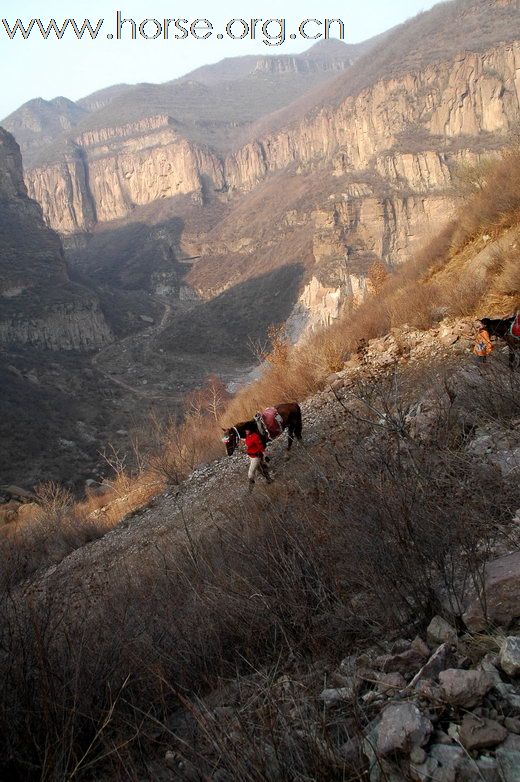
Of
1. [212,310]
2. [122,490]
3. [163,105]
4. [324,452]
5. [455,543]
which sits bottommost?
[212,310]

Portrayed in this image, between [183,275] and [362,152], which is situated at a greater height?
[362,152]

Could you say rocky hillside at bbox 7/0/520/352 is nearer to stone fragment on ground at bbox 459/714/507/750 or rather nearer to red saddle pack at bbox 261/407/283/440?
red saddle pack at bbox 261/407/283/440

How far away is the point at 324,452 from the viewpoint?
5066mm

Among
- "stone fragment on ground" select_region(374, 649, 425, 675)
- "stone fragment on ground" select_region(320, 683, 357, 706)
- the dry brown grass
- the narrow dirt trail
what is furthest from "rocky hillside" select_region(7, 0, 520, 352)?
"stone fragment on ground" select_region(320, 683, 357, 706)

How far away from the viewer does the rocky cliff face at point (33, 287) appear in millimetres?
56969

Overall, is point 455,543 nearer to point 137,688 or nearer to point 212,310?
point 137,688

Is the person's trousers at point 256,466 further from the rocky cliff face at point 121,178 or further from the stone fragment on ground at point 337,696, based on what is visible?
the rocky cliff face at point 121,178

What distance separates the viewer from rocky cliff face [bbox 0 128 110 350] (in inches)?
2243

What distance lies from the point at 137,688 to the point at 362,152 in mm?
91225

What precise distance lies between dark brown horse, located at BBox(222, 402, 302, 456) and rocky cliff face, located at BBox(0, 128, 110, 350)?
5125 cm

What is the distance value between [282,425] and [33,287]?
62.9m

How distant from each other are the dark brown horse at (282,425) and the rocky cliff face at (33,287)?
51.3m

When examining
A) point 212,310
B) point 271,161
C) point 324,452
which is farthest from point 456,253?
point 271,161

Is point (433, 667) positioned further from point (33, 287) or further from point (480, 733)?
point (33, 287)
